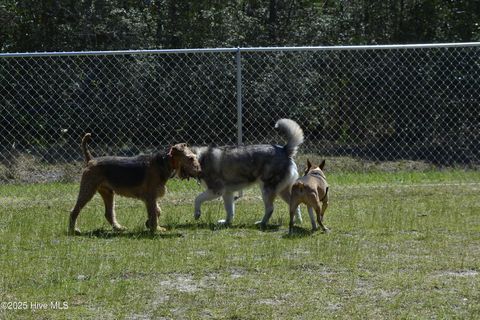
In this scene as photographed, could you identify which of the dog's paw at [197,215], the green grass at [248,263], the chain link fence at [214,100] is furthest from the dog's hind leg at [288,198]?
the chain link fence at [214,100]

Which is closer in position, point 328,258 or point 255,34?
point 328,258

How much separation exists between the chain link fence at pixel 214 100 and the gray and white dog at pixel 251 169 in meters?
5.02

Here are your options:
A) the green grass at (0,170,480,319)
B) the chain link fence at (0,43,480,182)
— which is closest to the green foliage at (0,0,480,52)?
the chain link fence at (0,43,480,182)

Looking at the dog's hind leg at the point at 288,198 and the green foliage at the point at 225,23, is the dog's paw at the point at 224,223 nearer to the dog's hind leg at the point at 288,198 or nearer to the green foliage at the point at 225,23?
the dog's hind leg at the point at 288,198

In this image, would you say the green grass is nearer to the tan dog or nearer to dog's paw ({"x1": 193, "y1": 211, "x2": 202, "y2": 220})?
dog's paw ({"x1": 193, "y1": 211, "x2": 202, "y2": 220})

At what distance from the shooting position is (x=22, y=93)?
49.1ft

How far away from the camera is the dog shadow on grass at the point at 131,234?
29.1 ft

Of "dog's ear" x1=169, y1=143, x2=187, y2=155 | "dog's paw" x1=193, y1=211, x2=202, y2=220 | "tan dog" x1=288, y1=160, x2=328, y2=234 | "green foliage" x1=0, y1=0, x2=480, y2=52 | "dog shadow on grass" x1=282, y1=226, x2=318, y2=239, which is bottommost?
"dog's paw" x1=193, y1=211, x2=202, y2=220

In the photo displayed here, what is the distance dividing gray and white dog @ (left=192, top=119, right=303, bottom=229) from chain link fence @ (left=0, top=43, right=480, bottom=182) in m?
5.02

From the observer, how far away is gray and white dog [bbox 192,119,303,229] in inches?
382

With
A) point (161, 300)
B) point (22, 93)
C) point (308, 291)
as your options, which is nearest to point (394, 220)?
point (308, 291)

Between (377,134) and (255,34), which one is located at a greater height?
(255,34)

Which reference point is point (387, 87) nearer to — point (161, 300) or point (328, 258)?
point (328, 258)

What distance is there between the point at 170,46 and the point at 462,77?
586 centimetres
